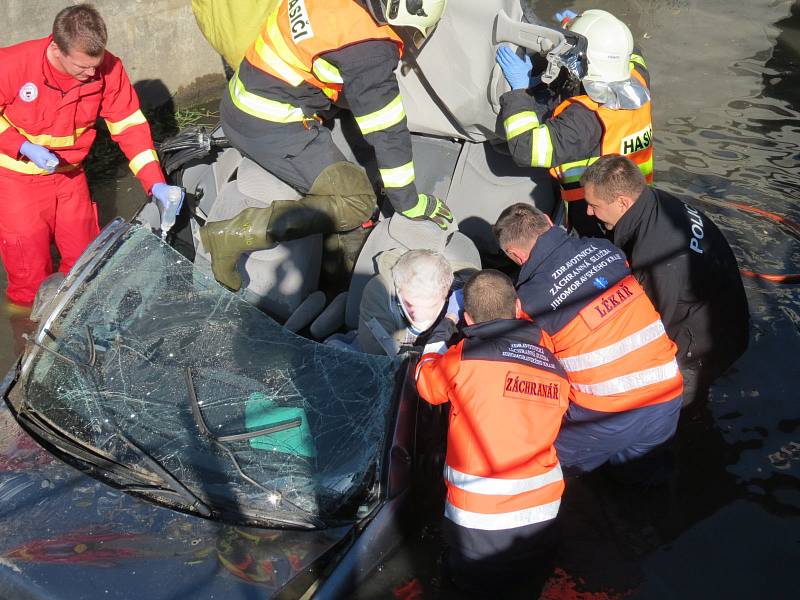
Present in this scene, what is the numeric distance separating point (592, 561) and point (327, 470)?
135 centimetres

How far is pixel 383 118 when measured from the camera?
11.7 feet

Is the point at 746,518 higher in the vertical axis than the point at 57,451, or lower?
lower

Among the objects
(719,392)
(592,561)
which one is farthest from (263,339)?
(719,392)

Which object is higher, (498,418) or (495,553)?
(498,418)

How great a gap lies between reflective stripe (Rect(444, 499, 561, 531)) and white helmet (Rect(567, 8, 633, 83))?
7.21ft

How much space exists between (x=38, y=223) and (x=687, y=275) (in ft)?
11.2

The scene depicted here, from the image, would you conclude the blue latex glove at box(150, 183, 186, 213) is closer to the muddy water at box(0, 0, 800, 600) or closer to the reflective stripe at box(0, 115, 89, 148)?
the reflective stripe at box(0, 115, 89, 148)

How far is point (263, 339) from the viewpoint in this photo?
9.60ft

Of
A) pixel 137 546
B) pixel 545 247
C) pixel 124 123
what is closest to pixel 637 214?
pixel 545 247

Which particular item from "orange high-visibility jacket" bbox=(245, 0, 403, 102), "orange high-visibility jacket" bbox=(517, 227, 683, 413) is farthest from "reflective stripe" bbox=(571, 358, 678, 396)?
"orange high-visibility jacket" bbox=(245, 0, 403, 102)

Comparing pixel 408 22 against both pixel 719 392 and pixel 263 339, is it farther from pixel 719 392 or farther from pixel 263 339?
pixel 719 392

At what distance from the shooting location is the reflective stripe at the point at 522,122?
3814 millimetres

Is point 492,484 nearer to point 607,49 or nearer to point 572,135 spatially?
point 572,135

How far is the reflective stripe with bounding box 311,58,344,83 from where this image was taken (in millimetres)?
3633
